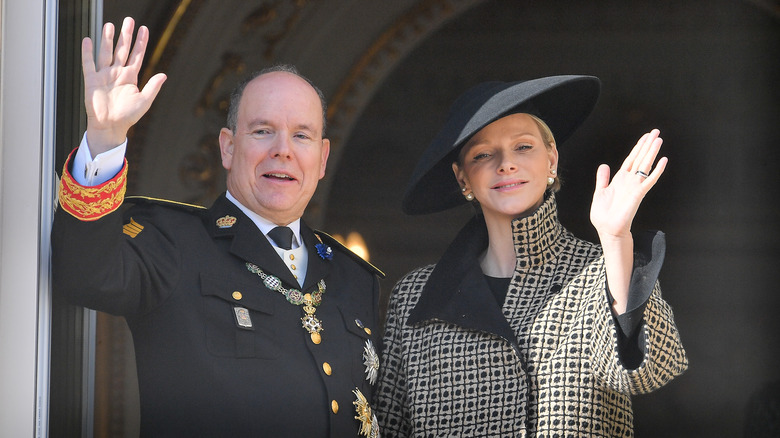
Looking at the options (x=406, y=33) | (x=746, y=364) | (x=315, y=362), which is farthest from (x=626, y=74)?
(x=315, y=362)

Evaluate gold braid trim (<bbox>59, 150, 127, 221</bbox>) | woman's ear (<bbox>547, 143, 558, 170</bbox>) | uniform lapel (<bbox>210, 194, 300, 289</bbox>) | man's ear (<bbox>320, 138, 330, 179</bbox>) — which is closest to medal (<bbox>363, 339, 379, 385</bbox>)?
uniform lapel (<bbox>210, 194, 300, 289</bbox>)

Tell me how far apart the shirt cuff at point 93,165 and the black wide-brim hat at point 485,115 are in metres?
1.09

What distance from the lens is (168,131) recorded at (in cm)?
383

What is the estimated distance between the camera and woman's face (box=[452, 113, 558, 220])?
3115 mm

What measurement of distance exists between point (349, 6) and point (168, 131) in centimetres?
80

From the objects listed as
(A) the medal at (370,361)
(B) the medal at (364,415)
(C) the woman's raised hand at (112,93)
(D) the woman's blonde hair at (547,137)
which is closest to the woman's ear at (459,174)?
(D) the woman's blonde hair at (547,137)

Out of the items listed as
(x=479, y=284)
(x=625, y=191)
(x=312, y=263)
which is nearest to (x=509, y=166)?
(x=479, y=284)

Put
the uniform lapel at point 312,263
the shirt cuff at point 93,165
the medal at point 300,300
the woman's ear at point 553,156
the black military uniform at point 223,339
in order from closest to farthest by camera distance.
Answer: the shirt cuff at point 93,165, the black military uniform at point 223,339, the medal at point 300,300, the uniform lapel at point 312,263, the woman's ear at point 553,156

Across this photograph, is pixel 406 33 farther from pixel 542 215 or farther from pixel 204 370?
pixel 204 370

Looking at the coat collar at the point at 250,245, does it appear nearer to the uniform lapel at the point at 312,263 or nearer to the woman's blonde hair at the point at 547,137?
the uniform lapel at the point at 312,263

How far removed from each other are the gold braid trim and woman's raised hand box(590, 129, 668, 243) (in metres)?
1.18

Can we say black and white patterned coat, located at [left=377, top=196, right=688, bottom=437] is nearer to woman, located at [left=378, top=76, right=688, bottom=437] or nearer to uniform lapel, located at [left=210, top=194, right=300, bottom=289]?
woman, located at [left=378, top=76, right=688, bottom=437]

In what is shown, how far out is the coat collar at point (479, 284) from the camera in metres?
3.04

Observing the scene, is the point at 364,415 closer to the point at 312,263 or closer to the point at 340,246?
the point at 312,263
